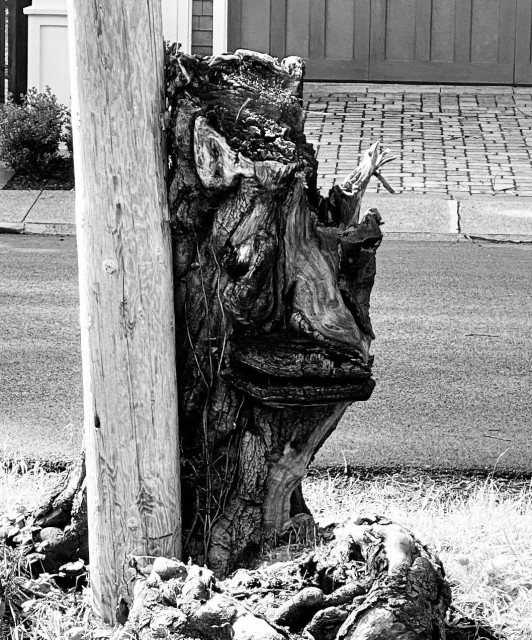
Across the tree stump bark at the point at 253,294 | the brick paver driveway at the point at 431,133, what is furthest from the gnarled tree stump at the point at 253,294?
the brick paver driveway at the point at 431,133

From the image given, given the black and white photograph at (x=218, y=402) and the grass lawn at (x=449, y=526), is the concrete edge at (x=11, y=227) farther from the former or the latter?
the black and white photograph at (x=218, y=402)

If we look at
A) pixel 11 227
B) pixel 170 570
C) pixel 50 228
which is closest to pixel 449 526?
pixel 170 570

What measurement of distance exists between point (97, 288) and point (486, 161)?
10190 millimetres

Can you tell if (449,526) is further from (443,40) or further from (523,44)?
(523,44)

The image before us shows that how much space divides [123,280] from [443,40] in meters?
13.6

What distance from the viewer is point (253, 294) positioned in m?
3.17

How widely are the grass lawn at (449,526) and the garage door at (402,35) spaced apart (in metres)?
11.8

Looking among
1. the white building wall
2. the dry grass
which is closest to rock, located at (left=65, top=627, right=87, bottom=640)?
the dry grass

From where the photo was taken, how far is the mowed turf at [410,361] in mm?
5434

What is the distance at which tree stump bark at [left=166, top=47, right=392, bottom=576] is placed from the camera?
3.17 meters

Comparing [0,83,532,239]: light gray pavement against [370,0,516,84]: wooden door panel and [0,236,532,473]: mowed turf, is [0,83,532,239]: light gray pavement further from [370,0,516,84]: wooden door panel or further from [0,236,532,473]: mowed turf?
[0,236,532,473]: mowed turf

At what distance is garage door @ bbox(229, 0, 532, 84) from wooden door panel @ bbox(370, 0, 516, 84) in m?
0.01

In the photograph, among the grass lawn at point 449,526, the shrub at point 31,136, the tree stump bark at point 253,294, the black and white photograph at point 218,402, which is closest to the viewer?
the black and white photograph at point 218,402

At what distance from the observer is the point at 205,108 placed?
10.6 ft
